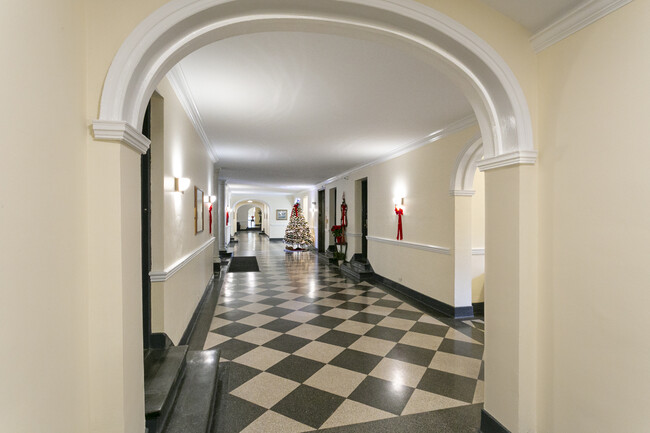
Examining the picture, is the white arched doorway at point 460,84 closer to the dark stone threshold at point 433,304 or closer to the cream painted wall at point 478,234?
the dark stone threshold at point 433,304

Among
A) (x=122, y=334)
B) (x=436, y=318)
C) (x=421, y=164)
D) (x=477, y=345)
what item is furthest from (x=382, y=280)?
(x=122, y=334)

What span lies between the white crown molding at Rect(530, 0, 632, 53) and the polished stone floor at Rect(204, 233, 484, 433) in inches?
109

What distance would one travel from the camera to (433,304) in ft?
17.9

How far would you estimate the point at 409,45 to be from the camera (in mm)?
2062

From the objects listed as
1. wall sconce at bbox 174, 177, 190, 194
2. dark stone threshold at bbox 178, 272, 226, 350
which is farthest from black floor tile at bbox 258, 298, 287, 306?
wall sconce at bbox 174, 177, 190, 194

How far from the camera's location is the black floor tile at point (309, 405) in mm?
2455

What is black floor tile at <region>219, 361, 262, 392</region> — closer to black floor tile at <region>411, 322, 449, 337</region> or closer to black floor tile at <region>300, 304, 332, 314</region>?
black floor tile at <region>300, 304, 332, 314</region>

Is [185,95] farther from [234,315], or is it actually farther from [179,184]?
Answer: [234,315]

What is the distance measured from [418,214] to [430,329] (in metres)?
2.26

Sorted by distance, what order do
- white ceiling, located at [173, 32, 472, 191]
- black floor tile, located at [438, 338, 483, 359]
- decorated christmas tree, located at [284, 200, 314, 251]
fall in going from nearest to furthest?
white ceiling, located at [173, 32, 472, 191] < black floor tile, located at [438, 338, 483, 359] < decorated christmas tree, located at [284, 200, 314, 251]

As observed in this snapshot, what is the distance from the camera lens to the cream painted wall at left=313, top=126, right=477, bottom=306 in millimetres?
5109

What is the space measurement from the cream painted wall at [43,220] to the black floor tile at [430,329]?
389 centimetres

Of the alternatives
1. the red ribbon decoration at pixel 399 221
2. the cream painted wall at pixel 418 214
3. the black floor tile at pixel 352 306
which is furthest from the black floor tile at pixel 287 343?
the red ribbon decoration at pixel 399 221

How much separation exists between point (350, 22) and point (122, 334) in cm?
212
